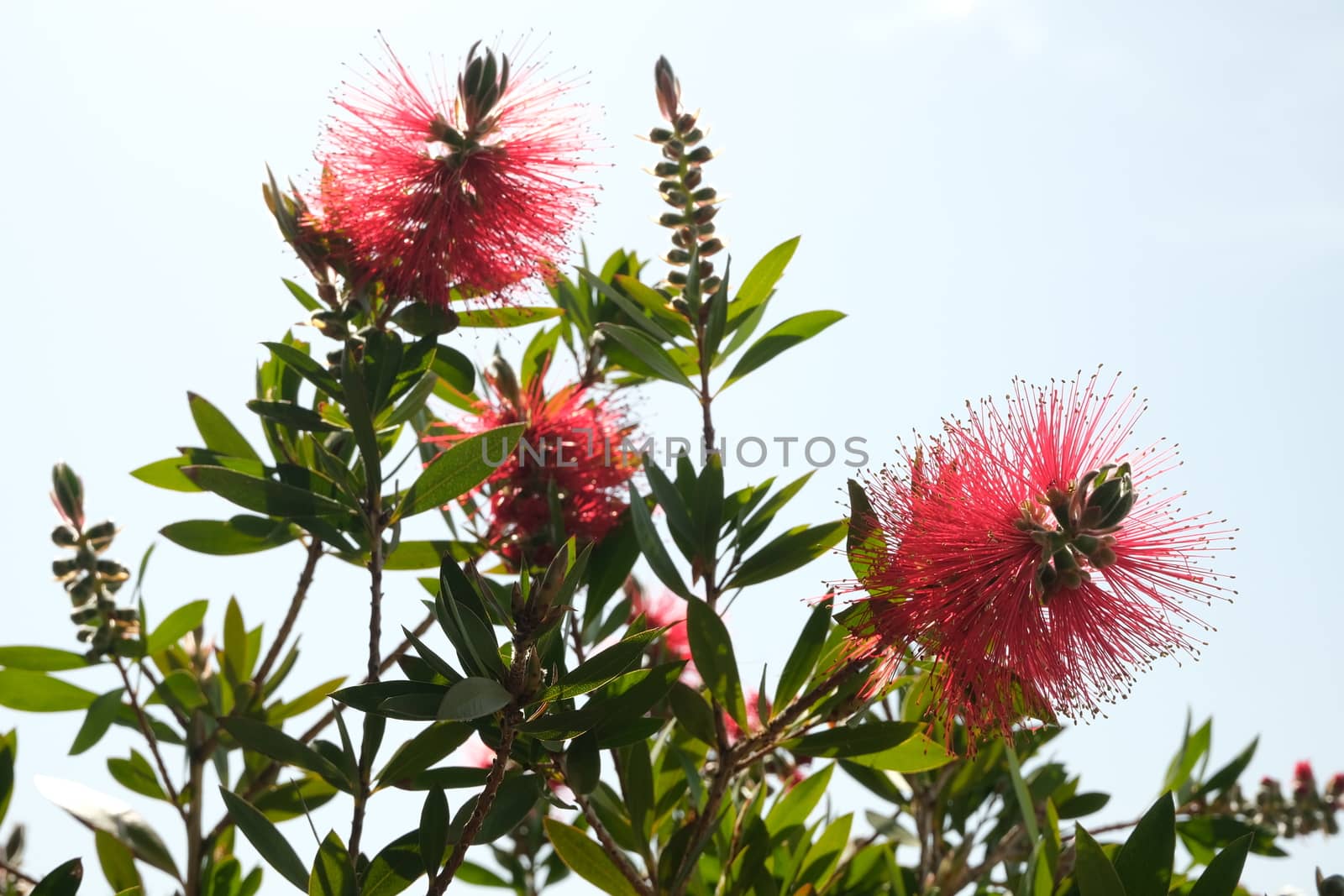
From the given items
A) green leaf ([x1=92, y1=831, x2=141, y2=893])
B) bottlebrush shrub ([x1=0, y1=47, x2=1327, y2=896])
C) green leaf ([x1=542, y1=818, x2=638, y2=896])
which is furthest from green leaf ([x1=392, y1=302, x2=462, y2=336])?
green leaf ([x1=92, y1=831, x2=141, y2=893])

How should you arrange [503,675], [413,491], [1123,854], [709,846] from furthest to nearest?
[709,846]
[413,491]
[1123,854]
[503,675]

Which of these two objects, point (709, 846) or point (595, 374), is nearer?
point (709, 846)

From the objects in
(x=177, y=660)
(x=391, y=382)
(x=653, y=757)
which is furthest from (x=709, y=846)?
(x=177, y=660)

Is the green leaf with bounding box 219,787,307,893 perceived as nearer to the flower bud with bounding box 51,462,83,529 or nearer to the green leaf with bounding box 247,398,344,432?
the green leaf with bounding box 247,398,344,432

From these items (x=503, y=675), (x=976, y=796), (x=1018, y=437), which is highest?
(x=1018, y=437)

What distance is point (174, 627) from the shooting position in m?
2.29

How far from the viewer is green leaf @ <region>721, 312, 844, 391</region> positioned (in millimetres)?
2270

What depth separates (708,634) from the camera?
1.80m

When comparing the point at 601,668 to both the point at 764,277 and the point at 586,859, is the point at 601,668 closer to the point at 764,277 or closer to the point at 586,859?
the point at 586,859

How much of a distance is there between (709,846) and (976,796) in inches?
30.8

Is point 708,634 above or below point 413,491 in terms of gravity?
below

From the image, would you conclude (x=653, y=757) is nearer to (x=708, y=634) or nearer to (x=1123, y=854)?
(x=708, y=634)

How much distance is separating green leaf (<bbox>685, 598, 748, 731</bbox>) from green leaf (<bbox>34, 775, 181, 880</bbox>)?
107 cm

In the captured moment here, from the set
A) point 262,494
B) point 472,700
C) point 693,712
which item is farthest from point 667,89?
point 472,700
